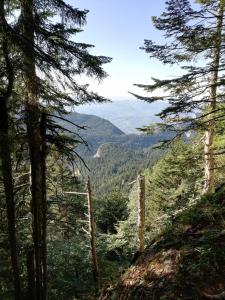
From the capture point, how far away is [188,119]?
11.8 meters

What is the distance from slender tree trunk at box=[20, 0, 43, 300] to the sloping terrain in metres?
3.83

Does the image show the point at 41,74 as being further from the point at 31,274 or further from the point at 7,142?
the point at 31,274

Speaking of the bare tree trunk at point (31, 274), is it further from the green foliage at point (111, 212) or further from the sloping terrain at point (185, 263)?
the green foliage at point (111, 212)

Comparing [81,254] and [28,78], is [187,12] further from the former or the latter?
[81,254]

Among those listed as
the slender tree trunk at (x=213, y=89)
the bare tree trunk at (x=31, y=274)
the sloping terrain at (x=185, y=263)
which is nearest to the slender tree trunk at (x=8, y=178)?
the bare tree trunk at (x=31, y=274)

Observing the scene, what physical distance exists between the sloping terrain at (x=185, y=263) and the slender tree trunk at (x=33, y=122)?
3833 mm

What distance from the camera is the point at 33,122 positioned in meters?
8.16

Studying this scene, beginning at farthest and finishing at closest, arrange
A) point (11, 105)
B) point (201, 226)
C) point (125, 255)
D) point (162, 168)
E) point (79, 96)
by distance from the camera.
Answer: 1. point (162, 168)
2. point (125, 255)
3. point (79, 96)
4. point (11, 105)
5. point (201, 226)

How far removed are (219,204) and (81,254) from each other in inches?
482

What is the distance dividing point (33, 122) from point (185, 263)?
17.8 ft

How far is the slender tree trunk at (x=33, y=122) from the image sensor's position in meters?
7.18

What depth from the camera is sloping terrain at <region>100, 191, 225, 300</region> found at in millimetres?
3652

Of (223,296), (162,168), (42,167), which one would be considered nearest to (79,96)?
(42,167)

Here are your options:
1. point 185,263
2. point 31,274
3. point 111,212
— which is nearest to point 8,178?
point 31,274
